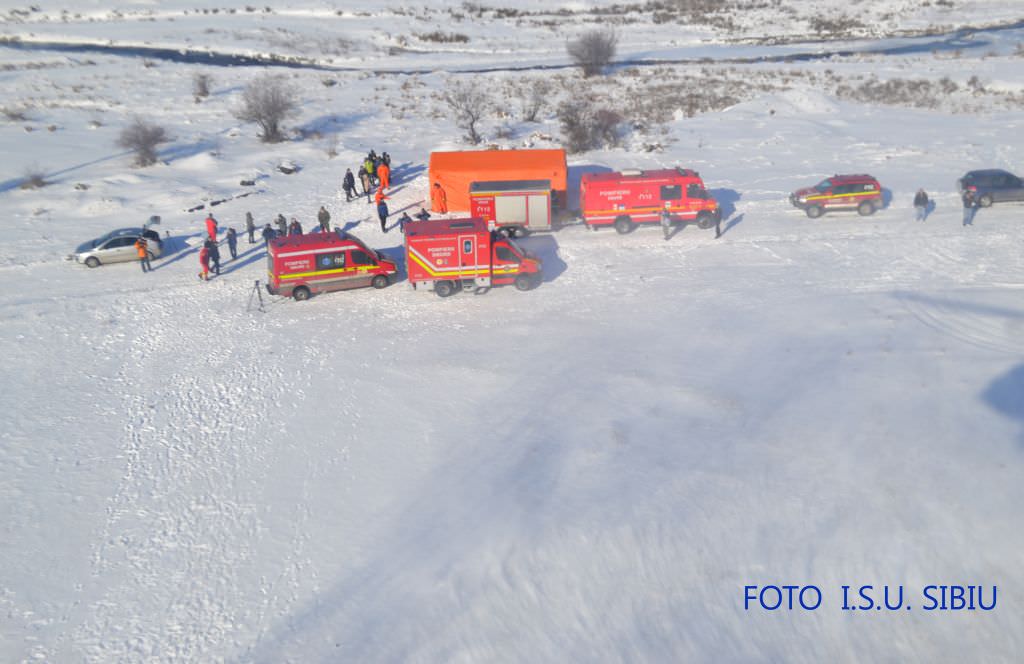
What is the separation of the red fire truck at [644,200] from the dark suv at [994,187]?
953cm

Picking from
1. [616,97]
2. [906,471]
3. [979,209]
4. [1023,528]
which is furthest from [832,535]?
[616,97]

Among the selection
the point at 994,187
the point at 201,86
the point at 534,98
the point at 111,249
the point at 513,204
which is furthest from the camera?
the point at 201,86

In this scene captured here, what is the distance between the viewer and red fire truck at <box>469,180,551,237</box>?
25.5 meters

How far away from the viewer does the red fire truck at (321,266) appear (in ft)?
72.3

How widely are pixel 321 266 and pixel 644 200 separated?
38.6 ft

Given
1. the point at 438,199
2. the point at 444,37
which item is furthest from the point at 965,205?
the point at 444,37

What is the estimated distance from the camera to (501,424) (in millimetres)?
16672

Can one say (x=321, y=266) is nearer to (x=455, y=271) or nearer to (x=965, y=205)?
(x=455, y=271)

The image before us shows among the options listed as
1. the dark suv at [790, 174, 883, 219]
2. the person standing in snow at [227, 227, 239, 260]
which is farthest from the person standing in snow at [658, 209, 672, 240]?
the person standing in snow at [227, 227, 239, 260]

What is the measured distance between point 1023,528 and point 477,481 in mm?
10879

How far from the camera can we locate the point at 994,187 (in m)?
25.6

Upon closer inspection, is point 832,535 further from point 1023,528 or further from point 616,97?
point 616,97

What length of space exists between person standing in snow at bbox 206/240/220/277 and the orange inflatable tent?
827cm

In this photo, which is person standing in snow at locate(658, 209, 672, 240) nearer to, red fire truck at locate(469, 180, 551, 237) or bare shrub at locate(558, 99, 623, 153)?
red fire truck at locate(469, 180, 551, 237)
